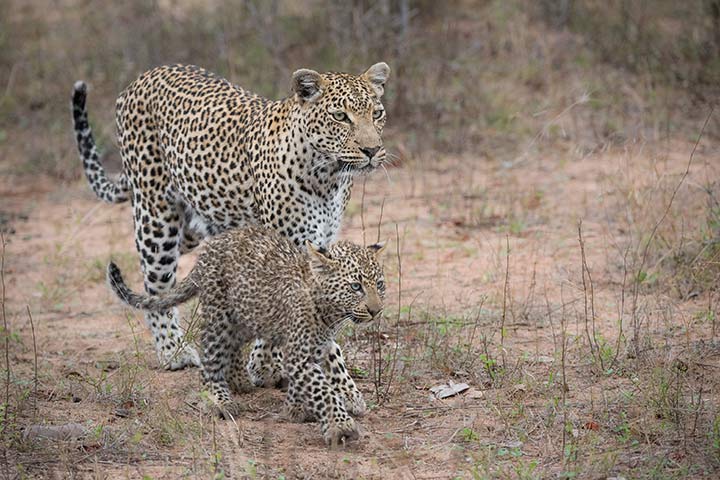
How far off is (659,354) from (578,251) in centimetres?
250

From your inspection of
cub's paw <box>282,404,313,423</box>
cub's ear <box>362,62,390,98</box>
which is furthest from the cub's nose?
cub's paw <box>282,404,313,423</box>

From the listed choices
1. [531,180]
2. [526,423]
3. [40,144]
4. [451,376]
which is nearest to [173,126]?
[451,376]

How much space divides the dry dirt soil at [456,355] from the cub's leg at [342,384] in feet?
0.35

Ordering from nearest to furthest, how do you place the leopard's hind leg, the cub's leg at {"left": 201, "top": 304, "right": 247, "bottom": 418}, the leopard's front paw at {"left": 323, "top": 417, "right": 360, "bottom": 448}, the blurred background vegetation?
1. the leopard's front paw at {"left": 323, "top": 417, "right": 360, "bottom": 448}
2. the cub's leg at {"left": 201, "top": 304, "right": 247, "bottom": 418}
3. the leopard's hind leg
4. the blurred background vegetation

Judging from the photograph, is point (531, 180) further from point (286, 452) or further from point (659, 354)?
point (286, 452)

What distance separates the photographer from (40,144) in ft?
42.3

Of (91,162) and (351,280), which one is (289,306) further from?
(91,162)

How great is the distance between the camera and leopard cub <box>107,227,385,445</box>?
5793 millimetres

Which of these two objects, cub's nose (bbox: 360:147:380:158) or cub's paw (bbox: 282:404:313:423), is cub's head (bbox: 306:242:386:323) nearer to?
cub's paw (bbox: 282:404:313:423)

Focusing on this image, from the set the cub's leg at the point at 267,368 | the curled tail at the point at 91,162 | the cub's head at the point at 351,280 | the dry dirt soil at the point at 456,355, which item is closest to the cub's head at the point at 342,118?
the cub's head at the point at 351,280

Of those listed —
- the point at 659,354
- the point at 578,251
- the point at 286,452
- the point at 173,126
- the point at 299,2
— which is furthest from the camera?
the point at 299,2

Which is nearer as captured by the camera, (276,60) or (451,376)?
(451,376)

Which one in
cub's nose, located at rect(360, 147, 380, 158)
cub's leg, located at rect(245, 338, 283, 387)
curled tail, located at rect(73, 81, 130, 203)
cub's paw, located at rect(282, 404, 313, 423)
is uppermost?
cub's nose, located at rect(360, 147, 380, 158)

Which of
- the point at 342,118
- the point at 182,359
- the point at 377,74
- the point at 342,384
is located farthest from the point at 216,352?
the point at 377,74
